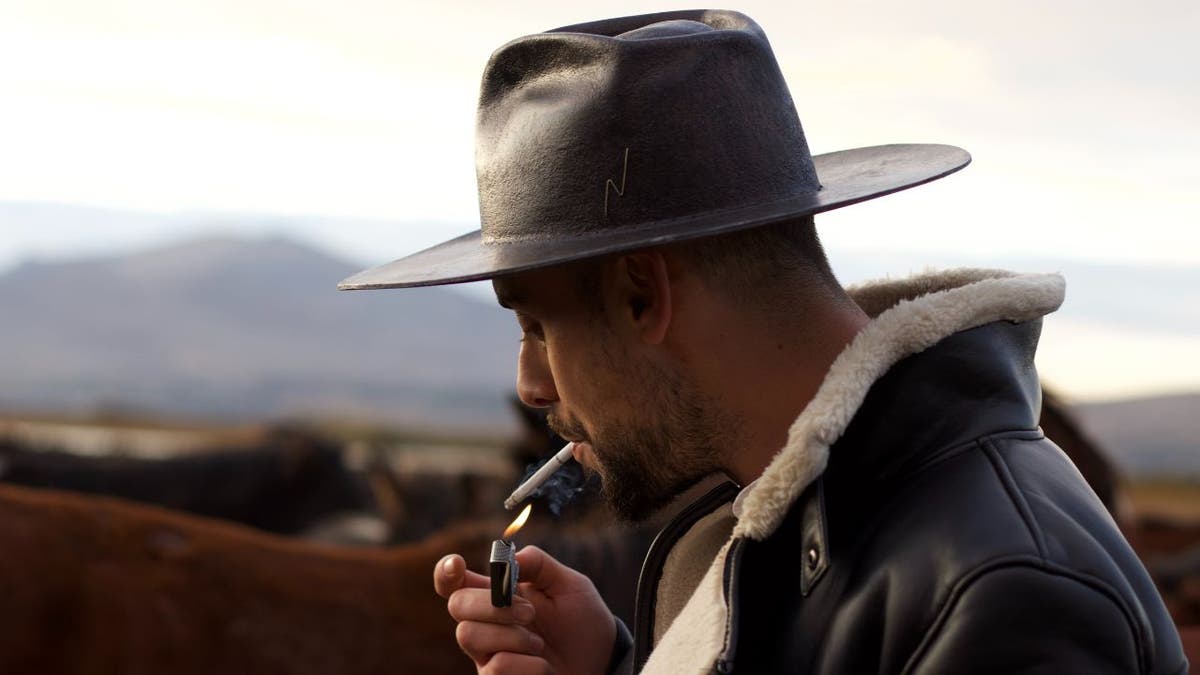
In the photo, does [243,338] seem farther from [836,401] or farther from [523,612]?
[836,401]

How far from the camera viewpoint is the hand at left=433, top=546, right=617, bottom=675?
5.27 ft

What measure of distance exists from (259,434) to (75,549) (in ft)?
20.2

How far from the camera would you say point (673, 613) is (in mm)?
1579

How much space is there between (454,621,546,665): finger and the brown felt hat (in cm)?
46

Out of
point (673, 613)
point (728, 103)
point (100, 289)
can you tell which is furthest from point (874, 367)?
point (100, 289)

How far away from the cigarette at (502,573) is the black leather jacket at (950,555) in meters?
0.40

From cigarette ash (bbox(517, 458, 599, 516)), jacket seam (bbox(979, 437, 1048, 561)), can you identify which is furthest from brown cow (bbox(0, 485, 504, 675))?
jacket seam (bbox(979, 437, 1048, 561))

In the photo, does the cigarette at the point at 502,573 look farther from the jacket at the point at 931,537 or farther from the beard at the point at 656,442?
the jacket at the point at 931,537

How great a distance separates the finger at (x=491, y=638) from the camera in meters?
1.60

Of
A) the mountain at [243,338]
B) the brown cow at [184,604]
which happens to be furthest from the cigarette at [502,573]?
the mountain at [243,338]

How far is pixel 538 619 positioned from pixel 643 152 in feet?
2.37

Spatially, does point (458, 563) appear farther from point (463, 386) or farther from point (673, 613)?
point (463, 386)

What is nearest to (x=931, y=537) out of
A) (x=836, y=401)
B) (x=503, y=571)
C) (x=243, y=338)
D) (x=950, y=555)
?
(x=950, y=555)

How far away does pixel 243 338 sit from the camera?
87.6 meters
